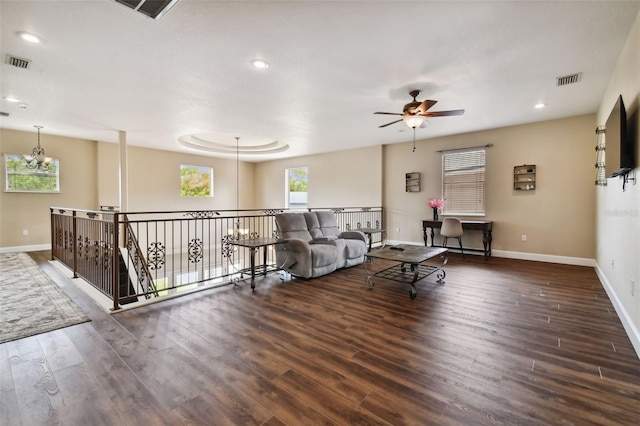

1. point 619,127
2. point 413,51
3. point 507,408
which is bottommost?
point 507,408

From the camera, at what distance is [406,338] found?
2475mm

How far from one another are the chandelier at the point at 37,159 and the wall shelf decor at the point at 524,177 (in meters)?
10.1

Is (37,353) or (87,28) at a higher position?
(87,28)

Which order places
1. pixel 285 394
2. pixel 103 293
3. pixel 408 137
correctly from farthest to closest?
pixel 408 137, pixel 103 293, pixel 285 394

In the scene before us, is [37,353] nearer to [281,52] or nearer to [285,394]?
[285,394]

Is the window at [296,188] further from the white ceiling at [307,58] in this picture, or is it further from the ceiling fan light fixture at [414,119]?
the ceiling fan light fixture at [414,119]

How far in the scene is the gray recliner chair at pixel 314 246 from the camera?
4.35 metres

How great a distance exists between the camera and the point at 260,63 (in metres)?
3.24

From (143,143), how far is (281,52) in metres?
6.24

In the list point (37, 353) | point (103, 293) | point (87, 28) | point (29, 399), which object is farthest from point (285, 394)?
point (87, 28)

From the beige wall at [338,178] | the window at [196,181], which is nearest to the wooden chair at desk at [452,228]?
the beige wall at [338,178]

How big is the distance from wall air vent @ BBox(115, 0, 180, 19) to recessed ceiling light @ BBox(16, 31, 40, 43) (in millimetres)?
1642

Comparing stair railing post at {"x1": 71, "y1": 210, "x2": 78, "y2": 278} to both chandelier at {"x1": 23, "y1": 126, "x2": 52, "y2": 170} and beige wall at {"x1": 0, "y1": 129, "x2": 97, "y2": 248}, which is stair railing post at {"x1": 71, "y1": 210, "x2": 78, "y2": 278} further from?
beige wall at {"x1": 0, "y1": 129, "x2": 97, "y2": 248}

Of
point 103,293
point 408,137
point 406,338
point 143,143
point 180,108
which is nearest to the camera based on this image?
point 406,338
